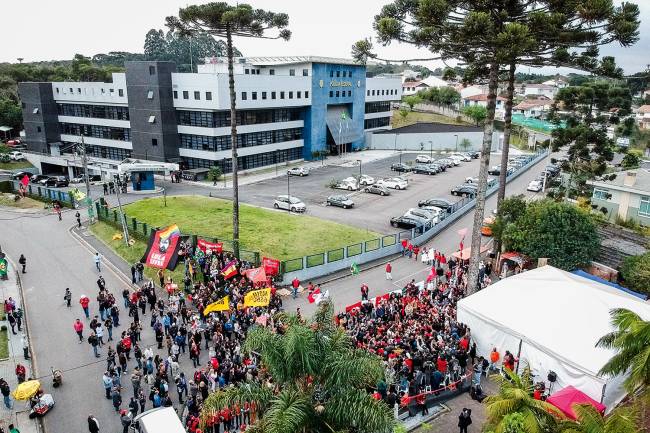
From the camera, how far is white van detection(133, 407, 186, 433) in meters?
13.7

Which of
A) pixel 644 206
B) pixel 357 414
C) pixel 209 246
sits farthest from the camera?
pixel 644 206

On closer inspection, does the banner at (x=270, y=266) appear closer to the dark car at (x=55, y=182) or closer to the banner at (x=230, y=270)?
the banner at (x=230, y=270)

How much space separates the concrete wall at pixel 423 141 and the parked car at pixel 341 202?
38743mm

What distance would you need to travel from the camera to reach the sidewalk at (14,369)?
15.9m

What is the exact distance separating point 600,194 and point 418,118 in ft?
230

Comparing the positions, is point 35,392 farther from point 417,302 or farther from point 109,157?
point 109,157

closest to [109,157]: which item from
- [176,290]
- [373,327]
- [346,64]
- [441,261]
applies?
[346,64]

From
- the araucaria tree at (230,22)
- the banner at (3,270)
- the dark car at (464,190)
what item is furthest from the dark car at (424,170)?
the banner at (3,270)

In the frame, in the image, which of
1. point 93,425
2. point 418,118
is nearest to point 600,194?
point 93,425

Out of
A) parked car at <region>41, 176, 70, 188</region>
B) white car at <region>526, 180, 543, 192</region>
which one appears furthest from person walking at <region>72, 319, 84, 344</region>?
white car at <region>526, 180, 543, 192</region>

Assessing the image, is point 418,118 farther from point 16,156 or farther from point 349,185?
point 16,156

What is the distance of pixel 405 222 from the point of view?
36.7 metres

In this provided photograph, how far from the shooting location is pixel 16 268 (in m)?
29.8

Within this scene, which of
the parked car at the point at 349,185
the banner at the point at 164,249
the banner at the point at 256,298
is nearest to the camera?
the banner at the point at 256,298
